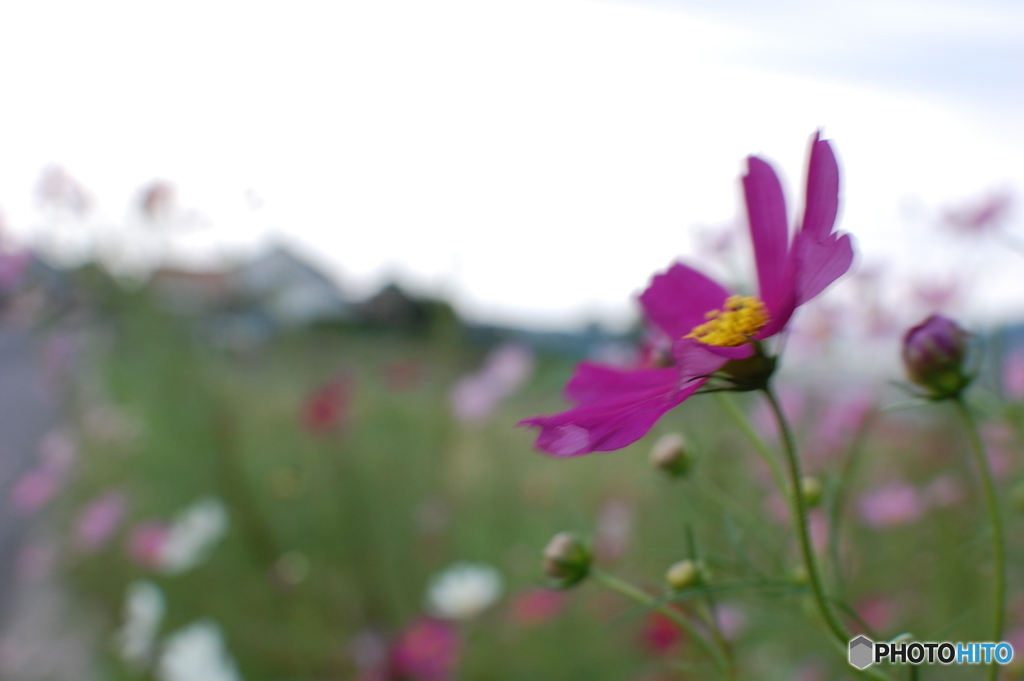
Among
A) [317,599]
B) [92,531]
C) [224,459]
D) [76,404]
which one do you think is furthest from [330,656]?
[76,404]

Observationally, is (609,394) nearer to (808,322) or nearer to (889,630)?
(889,630)

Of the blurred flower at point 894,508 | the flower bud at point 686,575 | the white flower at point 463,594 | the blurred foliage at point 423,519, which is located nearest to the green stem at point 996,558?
the flower bud at point 686,575

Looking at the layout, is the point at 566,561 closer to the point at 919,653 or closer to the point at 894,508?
the point at 919,653

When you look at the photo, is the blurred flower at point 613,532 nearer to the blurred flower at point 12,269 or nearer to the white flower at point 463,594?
the white flower at point 463,594

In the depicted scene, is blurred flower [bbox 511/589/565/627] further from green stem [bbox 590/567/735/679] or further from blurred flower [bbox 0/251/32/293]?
blurred flower [bbox 0/251/32/293]

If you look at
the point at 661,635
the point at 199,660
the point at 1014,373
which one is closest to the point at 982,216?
the point at 1014,373
